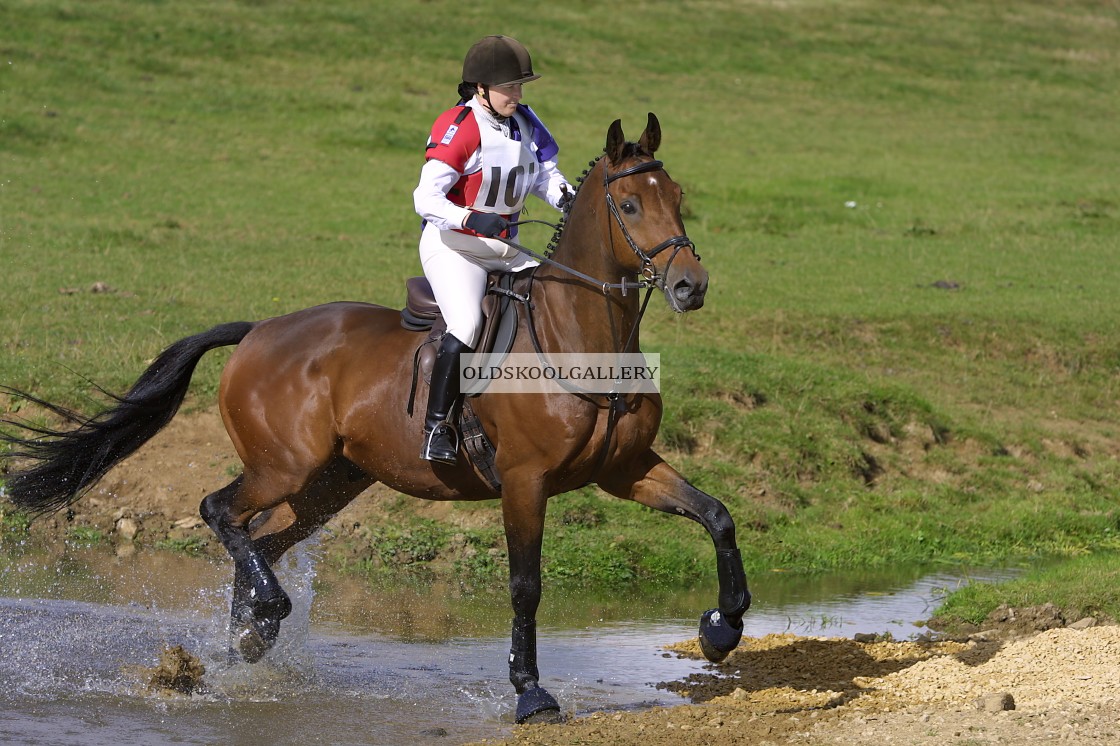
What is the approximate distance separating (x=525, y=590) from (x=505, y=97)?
2230mm

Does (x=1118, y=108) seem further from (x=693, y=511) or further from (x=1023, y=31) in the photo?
(x=693, y=511)

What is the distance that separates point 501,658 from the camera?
24.8 ft

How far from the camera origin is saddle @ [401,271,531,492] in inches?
257

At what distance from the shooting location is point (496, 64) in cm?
646

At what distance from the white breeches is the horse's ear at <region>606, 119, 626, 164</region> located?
0.81 metres

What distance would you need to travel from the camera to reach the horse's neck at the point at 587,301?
6.30 meters

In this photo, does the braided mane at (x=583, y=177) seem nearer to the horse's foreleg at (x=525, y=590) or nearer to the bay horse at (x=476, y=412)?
the bay horse at (x=476, y=412)

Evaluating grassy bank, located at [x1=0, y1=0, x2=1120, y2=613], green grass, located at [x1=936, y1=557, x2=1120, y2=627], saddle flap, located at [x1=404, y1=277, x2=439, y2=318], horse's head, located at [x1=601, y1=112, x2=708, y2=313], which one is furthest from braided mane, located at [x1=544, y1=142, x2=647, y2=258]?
green grass, located at [x1=936, y1=557, x2=1120, y2=627]

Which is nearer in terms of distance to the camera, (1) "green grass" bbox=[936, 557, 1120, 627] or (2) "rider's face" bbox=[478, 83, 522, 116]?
(2) "rider's face" bbox=[478, 83, 522, 116]

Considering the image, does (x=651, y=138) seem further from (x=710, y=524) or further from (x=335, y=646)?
(x=335, y=646)

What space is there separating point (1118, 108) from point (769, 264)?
55.6 feet

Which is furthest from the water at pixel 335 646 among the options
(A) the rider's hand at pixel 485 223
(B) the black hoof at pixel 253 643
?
(A) the rider's hand at pixel 485 223

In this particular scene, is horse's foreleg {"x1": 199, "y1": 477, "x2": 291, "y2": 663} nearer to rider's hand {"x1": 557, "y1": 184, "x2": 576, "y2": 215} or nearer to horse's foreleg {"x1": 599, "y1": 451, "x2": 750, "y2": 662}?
horse's foreleg {"x1": 599, "y1": 451, "x2": 750, "y2": 662}

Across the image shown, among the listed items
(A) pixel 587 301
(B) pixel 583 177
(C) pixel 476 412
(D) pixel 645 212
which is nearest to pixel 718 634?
(C) pixel 476 412
